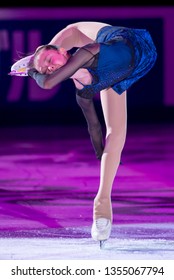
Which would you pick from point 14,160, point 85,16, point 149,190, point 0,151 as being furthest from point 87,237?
point 85,16

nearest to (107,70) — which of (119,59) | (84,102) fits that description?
(119,59)

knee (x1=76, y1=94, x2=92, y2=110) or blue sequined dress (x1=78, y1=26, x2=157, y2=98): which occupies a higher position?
blue sequined dress (x1=78, y1=26, x2=157, y2=98)

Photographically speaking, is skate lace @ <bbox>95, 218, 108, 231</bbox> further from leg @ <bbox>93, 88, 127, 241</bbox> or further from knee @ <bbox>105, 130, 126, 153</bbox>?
knee @ <bbox>105, 130, 126, 153</bbox>

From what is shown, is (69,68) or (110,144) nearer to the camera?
(69,68)

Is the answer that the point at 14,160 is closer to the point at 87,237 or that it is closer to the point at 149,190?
the point at 149,190

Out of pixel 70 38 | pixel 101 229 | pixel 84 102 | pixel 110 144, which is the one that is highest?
pixel 70 38

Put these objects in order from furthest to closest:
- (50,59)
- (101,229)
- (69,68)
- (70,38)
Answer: (70,38) → (101,229) → (50,59) → (69,68)

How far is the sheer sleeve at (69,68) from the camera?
330 centimetres

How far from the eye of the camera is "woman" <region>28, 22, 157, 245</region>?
3.43 m

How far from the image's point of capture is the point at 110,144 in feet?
12.1

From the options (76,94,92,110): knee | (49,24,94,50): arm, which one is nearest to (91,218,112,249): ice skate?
(76,94,92,110): knee

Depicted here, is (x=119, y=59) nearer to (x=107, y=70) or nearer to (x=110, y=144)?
(x=107, y=70)

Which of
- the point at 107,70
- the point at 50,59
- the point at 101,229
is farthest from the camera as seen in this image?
the point at 101,229

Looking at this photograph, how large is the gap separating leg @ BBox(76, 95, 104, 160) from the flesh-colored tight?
0.22 ft
